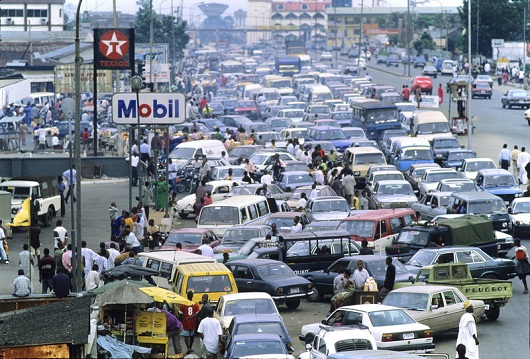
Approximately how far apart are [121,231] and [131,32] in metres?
11.8

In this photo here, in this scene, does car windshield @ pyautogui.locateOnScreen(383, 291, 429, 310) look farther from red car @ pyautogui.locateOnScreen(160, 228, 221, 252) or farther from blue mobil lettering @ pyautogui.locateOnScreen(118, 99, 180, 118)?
blue mobil lettering @ pyautogui.locateOnScreen(118, 99, 180, 118)

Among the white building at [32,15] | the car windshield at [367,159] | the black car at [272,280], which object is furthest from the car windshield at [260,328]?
the white building at [32,15]

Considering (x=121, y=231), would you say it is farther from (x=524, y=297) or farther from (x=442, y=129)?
(x=442, y=129)

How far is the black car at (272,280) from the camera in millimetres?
27062

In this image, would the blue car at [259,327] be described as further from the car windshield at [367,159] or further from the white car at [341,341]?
the car windshield at [367,159]

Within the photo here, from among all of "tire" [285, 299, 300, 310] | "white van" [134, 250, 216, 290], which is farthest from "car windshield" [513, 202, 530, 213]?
"white van" [134, 250, 216, 290]

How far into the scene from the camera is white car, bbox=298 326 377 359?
2023cm

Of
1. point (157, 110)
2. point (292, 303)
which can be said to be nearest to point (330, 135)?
point (157, 110)

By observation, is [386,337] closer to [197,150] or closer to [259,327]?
[259,327]

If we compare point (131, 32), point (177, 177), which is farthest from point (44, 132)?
point (131, 32)

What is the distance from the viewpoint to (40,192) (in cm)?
3941

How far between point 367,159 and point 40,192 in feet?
44.0

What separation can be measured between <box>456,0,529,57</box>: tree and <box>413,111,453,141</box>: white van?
6886 centimetres

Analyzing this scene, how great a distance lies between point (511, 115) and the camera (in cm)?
7550
